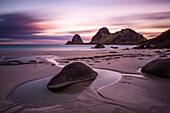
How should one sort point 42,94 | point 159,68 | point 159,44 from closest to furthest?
point 42,94, point 159,68, point 159,44

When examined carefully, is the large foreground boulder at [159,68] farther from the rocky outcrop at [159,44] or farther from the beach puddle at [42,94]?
the rocky outcrop at [159,44]

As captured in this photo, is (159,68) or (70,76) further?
(159,68)

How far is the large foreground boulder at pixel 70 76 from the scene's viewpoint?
3.84 m

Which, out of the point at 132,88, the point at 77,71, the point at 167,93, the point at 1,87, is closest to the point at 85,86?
the point at 77,71

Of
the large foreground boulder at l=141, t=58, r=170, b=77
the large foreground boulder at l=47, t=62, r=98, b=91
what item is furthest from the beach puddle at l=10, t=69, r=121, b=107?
the large foreground boulder at l=141, t=58, r=170, b=77

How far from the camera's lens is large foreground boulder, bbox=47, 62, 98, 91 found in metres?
3.84

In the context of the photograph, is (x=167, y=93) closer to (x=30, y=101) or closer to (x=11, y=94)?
(x=30, y=101)

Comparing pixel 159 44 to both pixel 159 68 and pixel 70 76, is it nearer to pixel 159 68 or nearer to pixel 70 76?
pixel 159 68

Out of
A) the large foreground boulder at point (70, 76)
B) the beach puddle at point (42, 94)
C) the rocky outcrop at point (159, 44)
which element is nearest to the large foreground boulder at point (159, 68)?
the large foreground boulder at point (70, 76)

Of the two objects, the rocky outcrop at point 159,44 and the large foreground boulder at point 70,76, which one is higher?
the rocky outcrop at point 159,44

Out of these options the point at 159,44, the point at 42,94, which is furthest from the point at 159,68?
the point at 159,44

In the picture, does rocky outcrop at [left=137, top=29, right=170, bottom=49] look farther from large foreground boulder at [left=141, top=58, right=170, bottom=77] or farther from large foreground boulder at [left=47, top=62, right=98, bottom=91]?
large foreground boulder at [left=47, top=62, right=98, bottom=91]

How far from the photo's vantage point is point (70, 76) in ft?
14.2

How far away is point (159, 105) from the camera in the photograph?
8.21 feet
